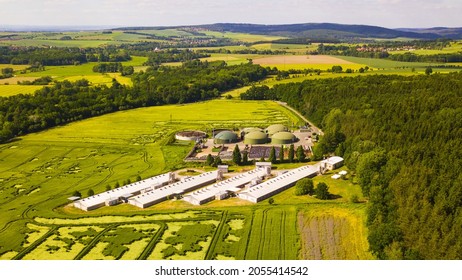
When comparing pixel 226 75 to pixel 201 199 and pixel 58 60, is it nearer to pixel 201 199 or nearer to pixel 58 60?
pixel 58 60

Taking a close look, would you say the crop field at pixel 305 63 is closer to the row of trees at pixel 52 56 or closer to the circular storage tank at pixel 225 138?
the row of trees at pixel 52 56

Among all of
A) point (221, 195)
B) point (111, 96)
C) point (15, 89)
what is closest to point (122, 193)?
point (221, 195)

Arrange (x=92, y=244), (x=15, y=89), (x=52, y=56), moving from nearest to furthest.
Answer: (x=92, y=244) → (x=15, y=89) → (x=52, y=56)

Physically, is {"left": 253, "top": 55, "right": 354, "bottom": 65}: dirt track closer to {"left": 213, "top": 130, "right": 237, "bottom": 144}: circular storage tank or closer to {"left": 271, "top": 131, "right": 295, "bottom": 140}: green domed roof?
{"left": 271, "top": 131, "right": 295, "bottom": 140}: green domed roof

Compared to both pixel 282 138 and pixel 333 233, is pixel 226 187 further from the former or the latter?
pixel 282 138

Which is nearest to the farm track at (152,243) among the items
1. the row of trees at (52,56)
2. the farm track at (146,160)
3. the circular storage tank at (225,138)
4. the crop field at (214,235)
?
the crop field at (214,235)

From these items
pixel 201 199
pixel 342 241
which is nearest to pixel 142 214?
pixel 201 199

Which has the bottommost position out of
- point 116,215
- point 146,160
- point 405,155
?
point 146,160
